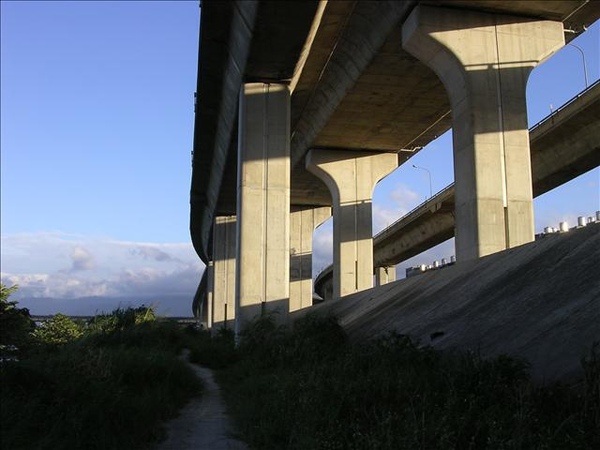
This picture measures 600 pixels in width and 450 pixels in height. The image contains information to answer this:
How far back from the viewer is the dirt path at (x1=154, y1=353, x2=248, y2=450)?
7666mm

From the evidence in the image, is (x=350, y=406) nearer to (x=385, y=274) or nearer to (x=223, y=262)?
(x=223, y=262)

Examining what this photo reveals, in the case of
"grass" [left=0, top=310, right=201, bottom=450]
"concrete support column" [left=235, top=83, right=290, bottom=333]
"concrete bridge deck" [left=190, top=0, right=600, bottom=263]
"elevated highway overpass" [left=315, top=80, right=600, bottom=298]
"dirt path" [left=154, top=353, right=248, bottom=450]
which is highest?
"concrete bridge deck" [left=190, top=0, right=600, bottom=263]

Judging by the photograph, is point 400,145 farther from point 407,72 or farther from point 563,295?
point 563,295

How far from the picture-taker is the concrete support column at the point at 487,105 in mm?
19391

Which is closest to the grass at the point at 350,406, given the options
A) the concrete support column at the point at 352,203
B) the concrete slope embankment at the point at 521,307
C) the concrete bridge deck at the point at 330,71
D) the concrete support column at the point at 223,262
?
the concrete slope embankment at the point at 521,307

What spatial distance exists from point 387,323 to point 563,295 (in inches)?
250

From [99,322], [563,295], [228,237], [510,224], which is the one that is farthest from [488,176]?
[228,237]

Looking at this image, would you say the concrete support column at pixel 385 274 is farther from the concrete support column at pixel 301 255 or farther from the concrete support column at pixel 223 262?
the concrete support column at pixel 223 262

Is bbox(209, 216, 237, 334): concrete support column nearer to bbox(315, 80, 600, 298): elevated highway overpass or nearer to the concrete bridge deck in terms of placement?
the concrete bridge deck

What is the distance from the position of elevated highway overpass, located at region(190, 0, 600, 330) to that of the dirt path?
1068 centimetres

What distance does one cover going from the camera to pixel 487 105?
64.8 ft

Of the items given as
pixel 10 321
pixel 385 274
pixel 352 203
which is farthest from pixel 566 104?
pixel 385 274

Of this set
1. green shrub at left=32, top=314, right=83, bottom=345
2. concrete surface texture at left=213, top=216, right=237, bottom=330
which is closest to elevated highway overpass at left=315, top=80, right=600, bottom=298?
concrete surface texture at left=213, top=216, right=237, bottom=330

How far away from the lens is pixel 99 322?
30672mm
